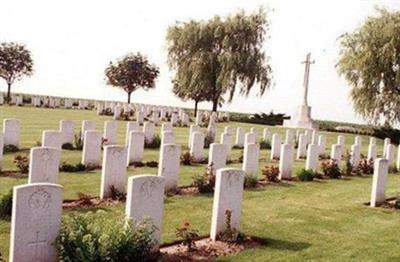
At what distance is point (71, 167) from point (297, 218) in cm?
637

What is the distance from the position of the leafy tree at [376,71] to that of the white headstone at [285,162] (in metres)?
20.8

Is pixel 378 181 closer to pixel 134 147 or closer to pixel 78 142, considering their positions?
pixel 134 147

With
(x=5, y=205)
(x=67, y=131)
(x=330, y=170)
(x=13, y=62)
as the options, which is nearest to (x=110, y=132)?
(x=67, y=131)

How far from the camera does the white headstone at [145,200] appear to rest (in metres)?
7.76

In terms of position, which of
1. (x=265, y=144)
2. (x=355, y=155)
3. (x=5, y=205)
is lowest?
(x=5, y=205)

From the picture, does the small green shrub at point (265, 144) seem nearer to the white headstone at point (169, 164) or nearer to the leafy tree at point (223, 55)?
the white headstone at point (169, 164)

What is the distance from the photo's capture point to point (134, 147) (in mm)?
16469

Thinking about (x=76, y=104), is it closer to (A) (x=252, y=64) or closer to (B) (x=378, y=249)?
(A) (x=252, y=64)

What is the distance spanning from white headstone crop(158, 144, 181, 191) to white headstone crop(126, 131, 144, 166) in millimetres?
3801

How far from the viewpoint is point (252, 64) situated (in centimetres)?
4219

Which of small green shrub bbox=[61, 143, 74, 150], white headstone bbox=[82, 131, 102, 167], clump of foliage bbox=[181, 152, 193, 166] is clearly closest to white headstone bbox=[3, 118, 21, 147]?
small green shrub bbox=[61, 143, 74, 150]

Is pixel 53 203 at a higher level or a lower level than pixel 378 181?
higher

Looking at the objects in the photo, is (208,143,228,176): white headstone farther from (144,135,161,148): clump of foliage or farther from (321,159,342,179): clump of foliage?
(144,135,161,148): clump of foliage

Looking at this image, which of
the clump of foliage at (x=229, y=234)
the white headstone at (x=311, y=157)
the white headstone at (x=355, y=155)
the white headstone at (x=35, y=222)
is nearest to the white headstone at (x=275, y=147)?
the white headstone at (x=355, y=155)
